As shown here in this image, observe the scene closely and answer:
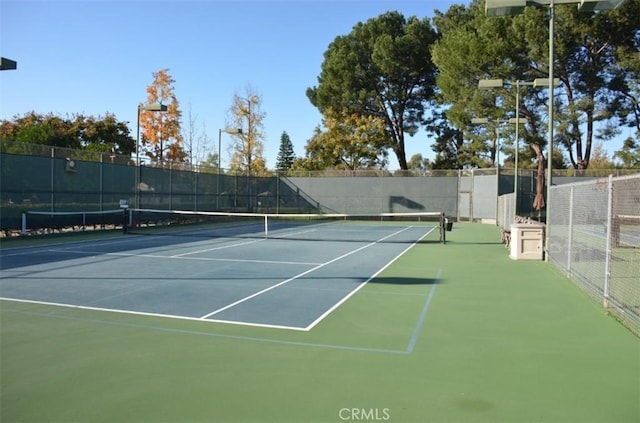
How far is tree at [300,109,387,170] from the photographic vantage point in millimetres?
46750

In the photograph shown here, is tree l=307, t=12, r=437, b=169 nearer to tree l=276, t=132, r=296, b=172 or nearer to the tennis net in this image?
the tennis net

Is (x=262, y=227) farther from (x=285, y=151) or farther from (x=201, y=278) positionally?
(x=285, y=151)

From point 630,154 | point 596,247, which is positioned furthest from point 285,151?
point 596,247

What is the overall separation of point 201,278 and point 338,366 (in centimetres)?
569

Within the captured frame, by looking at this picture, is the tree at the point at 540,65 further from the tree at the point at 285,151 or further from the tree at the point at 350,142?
the tree at the point at 285,151

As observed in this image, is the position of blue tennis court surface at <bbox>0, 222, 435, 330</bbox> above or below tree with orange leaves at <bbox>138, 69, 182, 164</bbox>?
below

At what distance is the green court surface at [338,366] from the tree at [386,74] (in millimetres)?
40763

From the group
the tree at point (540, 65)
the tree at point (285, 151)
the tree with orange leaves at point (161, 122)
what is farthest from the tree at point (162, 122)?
the tree at point (285, 151)

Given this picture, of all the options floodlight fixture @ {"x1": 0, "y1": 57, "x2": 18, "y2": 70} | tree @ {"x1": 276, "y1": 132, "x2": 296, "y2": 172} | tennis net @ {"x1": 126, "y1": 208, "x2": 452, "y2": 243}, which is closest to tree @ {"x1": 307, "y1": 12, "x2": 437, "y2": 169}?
tennis net @ {"x1": 126, "y1": 208, "x2": 452, "y2": 243}

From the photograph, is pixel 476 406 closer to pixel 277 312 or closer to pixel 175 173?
pixel 277 312

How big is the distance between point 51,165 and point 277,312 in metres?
17.0

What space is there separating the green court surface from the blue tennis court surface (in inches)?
22.4

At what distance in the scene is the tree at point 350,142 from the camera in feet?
153

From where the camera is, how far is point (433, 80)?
157 ft
